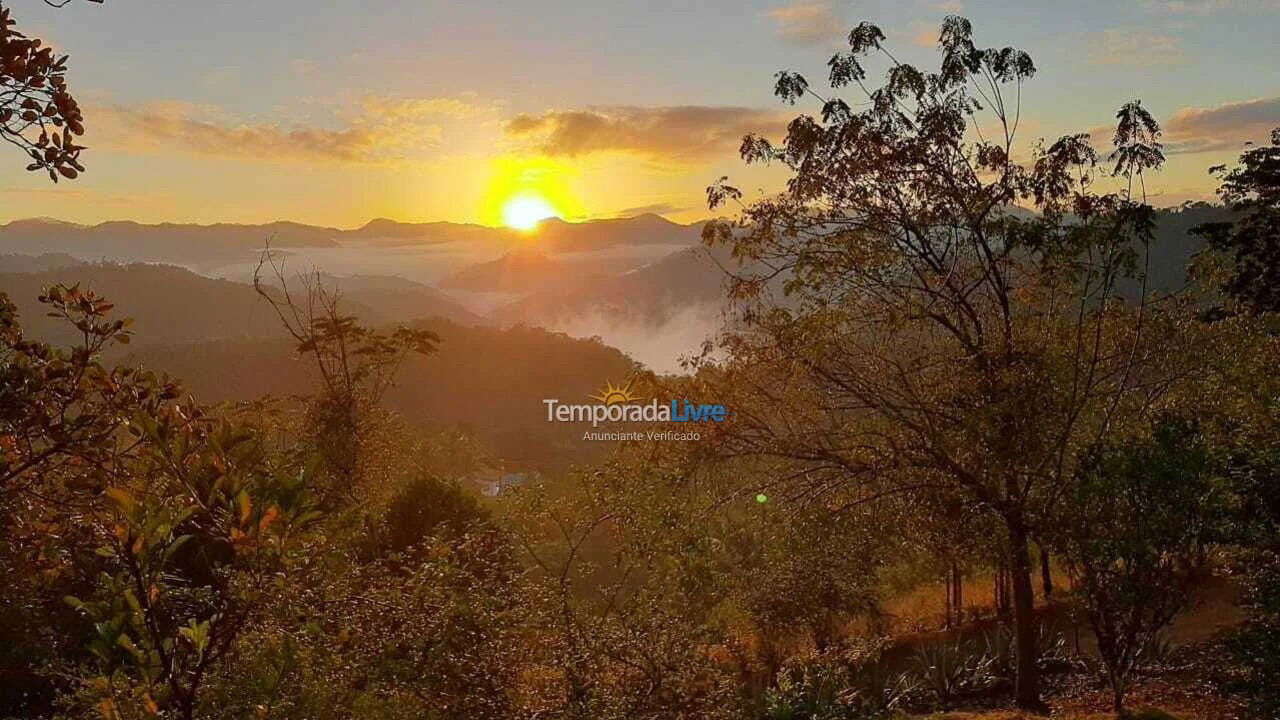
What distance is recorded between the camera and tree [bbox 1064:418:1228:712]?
25.0 feet

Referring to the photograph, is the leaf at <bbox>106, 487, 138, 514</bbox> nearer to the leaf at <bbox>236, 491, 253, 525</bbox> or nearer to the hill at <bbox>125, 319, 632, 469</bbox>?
the leaf at <bbox>236, 491, 253, 525</bbox>

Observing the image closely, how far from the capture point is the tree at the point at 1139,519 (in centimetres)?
762

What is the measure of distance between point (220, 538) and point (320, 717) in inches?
107

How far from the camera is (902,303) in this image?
9438 millimetres

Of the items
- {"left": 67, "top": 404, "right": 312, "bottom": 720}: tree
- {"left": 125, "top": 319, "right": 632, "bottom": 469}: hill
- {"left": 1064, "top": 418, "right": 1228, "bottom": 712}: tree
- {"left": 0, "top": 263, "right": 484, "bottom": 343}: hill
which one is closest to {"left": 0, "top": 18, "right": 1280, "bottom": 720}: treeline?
{"left": 1064, "top": 418, "right": 1228, "bottom": 712}: tree

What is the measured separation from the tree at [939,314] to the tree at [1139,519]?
0.55 meters

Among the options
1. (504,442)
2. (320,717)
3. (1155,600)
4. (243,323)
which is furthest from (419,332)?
(243,323)

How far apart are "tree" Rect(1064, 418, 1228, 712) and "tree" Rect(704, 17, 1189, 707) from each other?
55 centimetres

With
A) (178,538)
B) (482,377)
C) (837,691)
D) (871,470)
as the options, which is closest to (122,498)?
(178,538)

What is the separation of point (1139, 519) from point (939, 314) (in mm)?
3182

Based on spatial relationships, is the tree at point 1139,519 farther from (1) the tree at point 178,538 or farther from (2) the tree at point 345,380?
(2) the tree at point 345,380

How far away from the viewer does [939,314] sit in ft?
31.3

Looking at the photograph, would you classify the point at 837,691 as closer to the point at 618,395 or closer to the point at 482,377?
the point at 618,395

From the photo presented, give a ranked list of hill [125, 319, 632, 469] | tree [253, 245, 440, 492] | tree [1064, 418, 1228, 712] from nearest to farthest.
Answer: tree [1064, 418, 1228, 712] < tree [253, 245, 440, 492] < hill [125, 319, 632, 469]
